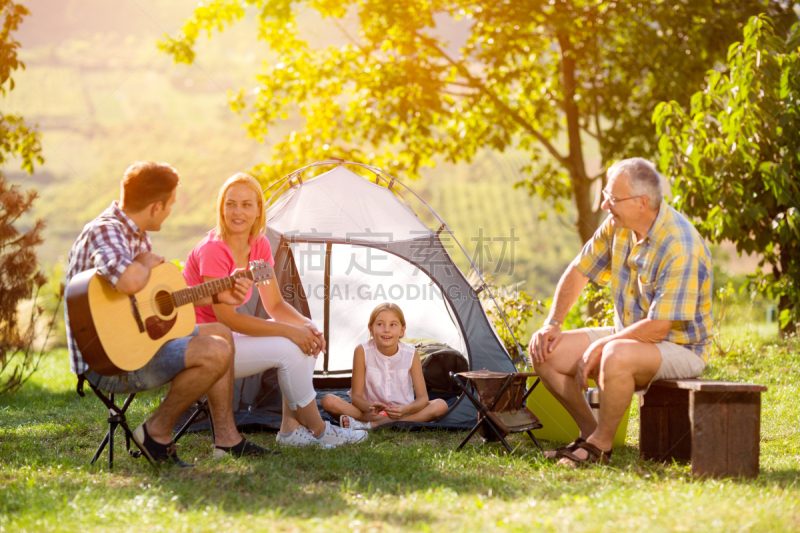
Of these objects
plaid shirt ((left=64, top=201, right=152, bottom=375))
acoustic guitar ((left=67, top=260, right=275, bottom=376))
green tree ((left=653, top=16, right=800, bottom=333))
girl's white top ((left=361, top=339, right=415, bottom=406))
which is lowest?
girl's white top ((left=361, top=339, right=415, bottom=406))

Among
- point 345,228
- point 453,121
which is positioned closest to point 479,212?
point 453,121

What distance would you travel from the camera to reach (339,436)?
3.22m

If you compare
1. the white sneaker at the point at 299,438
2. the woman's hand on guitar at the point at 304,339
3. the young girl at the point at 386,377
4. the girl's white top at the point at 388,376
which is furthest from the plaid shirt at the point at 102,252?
the girl's white top at the point at 388,376

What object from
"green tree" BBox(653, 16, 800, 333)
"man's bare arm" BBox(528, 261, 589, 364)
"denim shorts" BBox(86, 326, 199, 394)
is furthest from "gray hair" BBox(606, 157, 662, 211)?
"green tree" BBox(653, 16, 800, 333)

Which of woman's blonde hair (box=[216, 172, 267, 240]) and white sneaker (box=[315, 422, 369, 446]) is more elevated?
woman's blonde hair (box=[216, 172, 267, 240])

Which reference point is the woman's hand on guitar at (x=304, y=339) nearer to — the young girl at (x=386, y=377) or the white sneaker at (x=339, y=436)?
the white sneaker at (x=339, y=436)

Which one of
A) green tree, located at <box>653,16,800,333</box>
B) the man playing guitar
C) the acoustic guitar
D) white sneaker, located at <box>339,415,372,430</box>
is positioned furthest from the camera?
green tree, located at <box>653,16,800,333</box>

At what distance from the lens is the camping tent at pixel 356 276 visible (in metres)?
4.05

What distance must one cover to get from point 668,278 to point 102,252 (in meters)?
2.27

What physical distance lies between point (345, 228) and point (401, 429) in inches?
53.2

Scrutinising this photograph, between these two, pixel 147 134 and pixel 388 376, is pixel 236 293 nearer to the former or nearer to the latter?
pixel 388 376

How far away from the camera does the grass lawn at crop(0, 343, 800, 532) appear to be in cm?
203

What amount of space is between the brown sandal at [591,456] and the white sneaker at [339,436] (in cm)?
107

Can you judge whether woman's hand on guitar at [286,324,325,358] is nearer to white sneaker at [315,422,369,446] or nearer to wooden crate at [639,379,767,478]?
white sneaker at [315,422,369,446]
